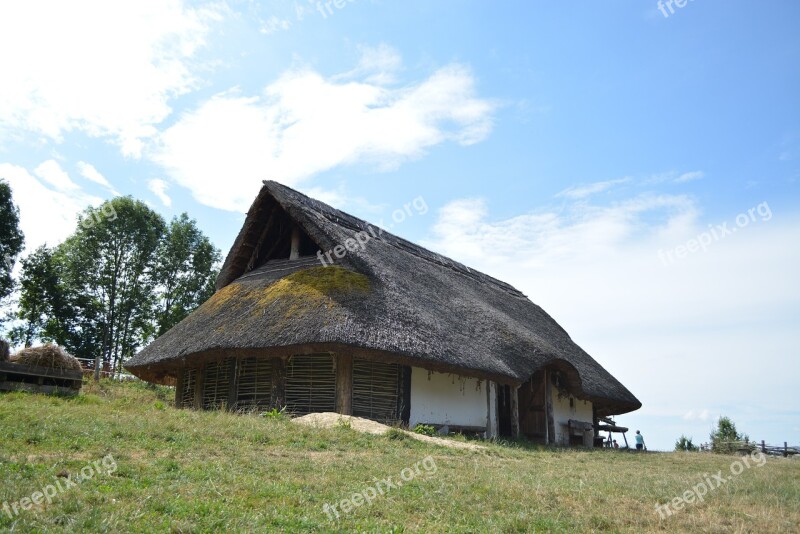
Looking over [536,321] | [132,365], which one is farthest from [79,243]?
[536,321]

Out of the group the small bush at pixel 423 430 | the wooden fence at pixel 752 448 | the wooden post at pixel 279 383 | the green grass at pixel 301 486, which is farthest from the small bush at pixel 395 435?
the wooden fence at pixel 752 448

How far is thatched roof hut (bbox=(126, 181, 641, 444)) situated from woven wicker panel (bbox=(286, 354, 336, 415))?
75 centimetres

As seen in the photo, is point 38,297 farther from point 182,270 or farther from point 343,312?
point 343,312

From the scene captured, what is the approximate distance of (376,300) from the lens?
17.0m

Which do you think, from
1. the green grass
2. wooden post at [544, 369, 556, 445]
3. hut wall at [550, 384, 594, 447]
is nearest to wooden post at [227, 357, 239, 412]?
the green grass

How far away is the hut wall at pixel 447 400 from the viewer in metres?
17.9

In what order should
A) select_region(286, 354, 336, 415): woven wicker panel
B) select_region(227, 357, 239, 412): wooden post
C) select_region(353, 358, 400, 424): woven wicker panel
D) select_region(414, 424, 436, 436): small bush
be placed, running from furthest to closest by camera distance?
select_region(227, 357, 239, 412): wooden post → select_region(353, 358, 400, 424): woven wicker panel → select_region(286, 354, 336, 415): woven wicker panel → select_region(414, 424, 436, 436): small bush

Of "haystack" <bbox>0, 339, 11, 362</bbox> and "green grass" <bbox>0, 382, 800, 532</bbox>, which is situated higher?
"haystack" <bbox>0, 339, 11, 362</bbox>

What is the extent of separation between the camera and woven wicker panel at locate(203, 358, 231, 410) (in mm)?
18578

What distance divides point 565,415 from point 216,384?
13.2 m

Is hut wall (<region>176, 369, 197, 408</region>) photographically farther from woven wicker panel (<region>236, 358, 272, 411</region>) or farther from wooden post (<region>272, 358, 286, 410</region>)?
wooden post (<region>272, 358, 286, 410</region>)

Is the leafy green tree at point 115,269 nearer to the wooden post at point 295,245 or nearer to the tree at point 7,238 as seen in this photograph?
the tree at point 7,238

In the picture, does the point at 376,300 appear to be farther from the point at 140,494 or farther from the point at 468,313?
the point at 140,494

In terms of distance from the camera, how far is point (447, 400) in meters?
18.7
